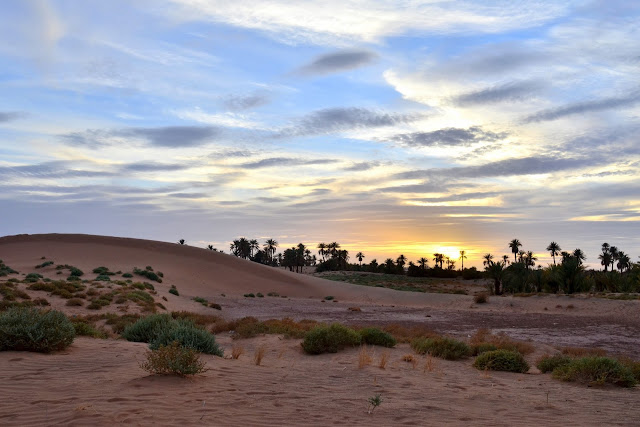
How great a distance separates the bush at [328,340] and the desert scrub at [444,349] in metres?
2.21

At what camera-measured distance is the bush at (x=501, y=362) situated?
13602 millimetres

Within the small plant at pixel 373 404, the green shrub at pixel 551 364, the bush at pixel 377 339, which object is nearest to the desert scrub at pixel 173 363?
the small plant at pixel 373 404

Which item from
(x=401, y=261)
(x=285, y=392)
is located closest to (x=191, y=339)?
(x=285, y=392)

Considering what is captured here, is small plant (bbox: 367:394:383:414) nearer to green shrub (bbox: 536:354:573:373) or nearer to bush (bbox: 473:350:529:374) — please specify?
bush (bbox: 473:350:529:374)

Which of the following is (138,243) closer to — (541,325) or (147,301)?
(147,301)

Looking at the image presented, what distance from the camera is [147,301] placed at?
31.9 metres

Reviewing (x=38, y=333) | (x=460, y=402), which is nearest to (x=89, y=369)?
(x=38, y=333)

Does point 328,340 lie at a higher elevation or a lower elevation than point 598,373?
lower

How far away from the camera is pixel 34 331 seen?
11531 mm

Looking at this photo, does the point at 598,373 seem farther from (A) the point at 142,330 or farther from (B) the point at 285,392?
(A) the point at 142,330

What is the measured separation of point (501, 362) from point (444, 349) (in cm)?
218

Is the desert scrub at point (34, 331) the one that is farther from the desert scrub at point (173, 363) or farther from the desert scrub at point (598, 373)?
the desert scrub at point (598, 373)

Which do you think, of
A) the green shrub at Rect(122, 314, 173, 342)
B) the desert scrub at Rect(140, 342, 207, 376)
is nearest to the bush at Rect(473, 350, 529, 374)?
the desert scrub at Rect(140, 342, 207, 376)

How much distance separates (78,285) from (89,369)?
25.1m
